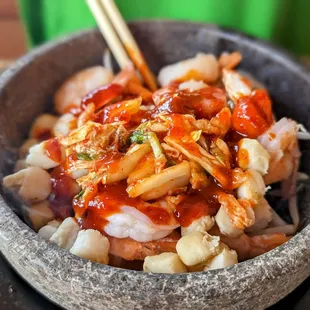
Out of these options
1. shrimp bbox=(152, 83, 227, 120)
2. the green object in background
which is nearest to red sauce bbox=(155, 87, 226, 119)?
shrimp bbox=(152, 83, 227, 120)

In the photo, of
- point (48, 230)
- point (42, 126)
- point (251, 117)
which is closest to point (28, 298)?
point (48, 230)

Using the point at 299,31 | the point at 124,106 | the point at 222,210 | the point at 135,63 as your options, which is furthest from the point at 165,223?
the point at 299,31

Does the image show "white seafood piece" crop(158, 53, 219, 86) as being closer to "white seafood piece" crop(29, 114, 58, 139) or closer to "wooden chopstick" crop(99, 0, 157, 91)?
"wooden chopstick" crop(99, 0, 157, 91)

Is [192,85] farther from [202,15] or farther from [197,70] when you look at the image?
[202,15]

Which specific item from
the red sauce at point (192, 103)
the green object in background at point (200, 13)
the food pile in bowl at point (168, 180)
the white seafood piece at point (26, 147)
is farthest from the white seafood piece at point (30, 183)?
the green object in background at point (200, 13)

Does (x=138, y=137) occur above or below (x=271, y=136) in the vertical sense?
above
